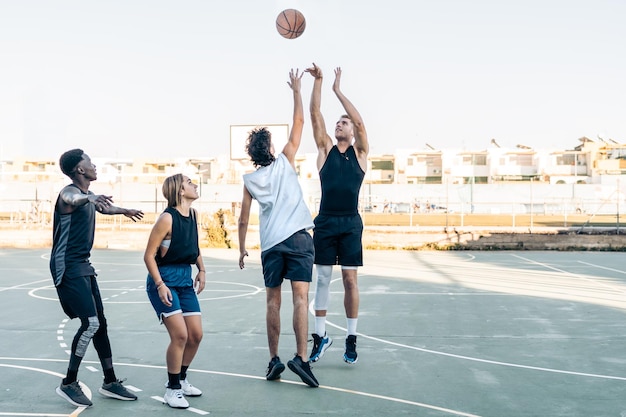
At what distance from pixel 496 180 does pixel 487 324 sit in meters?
67.5

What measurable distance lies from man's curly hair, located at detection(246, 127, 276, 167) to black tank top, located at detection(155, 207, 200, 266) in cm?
80

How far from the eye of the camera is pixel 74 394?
4672 mm

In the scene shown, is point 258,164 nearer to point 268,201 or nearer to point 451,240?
point 268,201

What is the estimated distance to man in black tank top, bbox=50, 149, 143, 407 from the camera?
15.7 ft

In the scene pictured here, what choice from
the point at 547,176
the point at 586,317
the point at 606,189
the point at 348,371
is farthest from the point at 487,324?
the point at 547,176

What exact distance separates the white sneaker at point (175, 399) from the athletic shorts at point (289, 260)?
1126mm

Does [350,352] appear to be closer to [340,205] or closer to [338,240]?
[338,240]

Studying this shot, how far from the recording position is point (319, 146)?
607 centimetres

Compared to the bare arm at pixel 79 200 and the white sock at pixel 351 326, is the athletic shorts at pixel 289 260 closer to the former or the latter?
the white sock at pixel 351 326

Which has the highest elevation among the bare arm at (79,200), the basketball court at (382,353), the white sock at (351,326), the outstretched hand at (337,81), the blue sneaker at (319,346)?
the outstretched hand at (337,81)

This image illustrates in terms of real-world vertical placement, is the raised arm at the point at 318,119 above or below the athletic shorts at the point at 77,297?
above

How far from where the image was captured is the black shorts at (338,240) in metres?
5.97

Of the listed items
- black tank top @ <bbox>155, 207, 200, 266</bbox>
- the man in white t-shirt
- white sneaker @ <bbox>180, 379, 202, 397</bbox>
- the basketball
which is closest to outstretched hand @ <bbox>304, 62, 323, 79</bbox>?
the man in white t-shirt

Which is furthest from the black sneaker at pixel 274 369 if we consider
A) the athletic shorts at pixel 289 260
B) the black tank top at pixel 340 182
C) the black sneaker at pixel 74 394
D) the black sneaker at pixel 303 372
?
the black tank top at pixel 340 182
